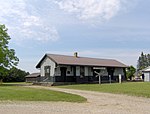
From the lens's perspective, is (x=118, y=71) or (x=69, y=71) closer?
(x=69, y=71)

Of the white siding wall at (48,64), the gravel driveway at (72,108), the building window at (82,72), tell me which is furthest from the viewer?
the building window at (82,72)

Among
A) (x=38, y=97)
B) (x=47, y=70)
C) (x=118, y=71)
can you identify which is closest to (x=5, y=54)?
(x=47, y=70)

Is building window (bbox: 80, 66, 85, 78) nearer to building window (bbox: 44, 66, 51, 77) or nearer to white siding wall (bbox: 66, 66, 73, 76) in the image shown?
white siding wall (bbox: 66, 66, 73, 76)

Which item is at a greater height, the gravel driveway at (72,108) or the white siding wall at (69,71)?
the white siding wall at (69,71)

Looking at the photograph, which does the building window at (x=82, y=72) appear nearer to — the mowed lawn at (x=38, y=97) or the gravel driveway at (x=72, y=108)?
the mowed lawn at (x=38, y=97)

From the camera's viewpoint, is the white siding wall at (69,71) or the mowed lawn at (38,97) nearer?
the mowed lawn at (38,97)

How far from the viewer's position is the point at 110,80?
47.2 m

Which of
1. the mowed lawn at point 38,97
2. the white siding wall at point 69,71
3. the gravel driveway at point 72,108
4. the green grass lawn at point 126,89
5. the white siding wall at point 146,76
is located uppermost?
the white siding wall at point 69,71

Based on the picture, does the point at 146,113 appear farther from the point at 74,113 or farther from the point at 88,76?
the point at 88,76

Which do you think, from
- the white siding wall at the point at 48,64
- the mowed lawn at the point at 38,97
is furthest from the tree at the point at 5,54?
the mowed lawn at the point at 38,97

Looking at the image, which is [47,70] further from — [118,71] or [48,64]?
[118,71]

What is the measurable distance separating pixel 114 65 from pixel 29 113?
3933 centimetres

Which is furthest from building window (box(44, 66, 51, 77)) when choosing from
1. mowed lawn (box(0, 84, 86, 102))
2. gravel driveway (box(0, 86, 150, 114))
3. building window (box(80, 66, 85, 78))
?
gravel driveway (box(0, 86, 150, 114))

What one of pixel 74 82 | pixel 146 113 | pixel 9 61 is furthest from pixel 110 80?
pixel 146 113
